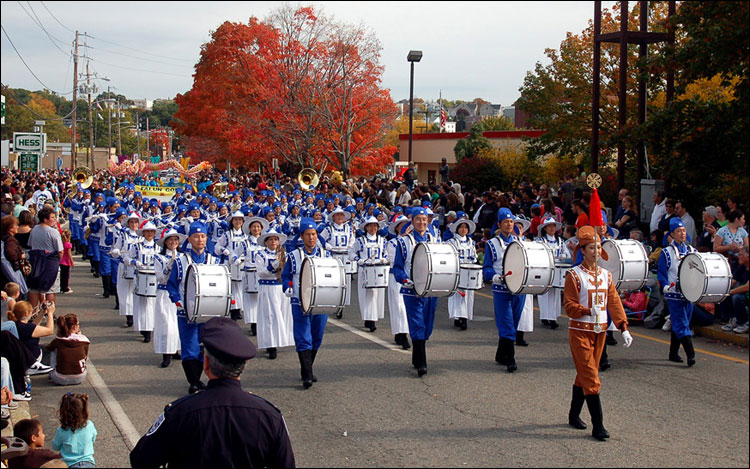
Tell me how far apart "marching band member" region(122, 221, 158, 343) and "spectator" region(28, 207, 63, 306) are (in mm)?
1354

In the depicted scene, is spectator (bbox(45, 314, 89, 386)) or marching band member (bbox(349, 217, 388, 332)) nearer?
spectator (bbox(45, 314, 89, 386))

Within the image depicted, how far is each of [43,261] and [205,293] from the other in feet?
17.1

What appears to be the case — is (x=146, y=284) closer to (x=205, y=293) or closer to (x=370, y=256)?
(x=205, y=293)

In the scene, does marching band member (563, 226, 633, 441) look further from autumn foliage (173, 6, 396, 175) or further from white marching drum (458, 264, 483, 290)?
autumn foliage (173, 6, 396, 175)

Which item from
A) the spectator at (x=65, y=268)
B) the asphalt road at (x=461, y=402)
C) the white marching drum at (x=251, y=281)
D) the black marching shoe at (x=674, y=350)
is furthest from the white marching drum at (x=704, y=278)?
the spectator at (x=65, y=268)

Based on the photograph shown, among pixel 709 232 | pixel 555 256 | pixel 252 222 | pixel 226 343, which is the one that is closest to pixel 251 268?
pixel 252 222

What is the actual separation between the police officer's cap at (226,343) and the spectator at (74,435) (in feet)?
10.1

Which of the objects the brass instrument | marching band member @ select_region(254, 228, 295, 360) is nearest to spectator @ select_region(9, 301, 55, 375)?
marching band member @ select_region(254, 228, 295, 360)

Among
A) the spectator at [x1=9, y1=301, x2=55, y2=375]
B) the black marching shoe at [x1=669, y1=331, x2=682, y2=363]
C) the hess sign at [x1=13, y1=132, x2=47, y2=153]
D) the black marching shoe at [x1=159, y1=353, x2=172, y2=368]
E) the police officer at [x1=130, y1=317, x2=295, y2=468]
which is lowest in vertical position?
the black marching shoe at [x1=159, y1=353, x2=172, y2=368]

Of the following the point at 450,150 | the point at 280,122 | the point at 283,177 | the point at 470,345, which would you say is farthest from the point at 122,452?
the point at 450,150

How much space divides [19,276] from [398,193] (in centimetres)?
1515

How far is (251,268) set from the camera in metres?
12.1

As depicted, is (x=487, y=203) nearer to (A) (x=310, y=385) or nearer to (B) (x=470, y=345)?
(B) (x=470, y=345)

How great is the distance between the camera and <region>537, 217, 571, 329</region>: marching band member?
12328mm
